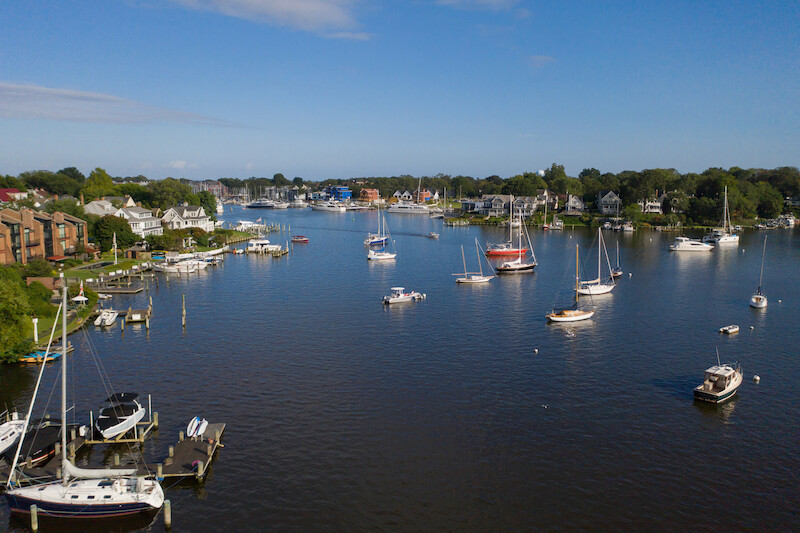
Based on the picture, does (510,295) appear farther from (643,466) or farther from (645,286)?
(643,466)

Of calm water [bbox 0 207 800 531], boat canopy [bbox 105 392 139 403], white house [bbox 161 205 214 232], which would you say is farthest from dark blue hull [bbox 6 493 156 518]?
white house [bbox 161 205 214 232]

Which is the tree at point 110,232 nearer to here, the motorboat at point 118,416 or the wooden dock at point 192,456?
the motorboat at point 118,416

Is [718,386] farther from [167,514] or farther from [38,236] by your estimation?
[38,236]

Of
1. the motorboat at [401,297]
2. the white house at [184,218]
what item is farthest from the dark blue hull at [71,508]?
the white house at [184,218]

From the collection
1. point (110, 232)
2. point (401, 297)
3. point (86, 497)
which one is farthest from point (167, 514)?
point (110, 232)

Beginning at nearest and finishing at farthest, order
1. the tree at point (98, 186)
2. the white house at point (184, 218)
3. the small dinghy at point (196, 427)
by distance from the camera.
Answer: the small dinghy at point (196, 427), the white house at point (184, 218), the tree at point (98, 186)

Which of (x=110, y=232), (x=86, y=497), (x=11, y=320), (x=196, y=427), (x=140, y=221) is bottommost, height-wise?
(x=86, y=497)

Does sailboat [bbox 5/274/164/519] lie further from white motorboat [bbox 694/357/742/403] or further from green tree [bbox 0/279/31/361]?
white motorboat [bbox 694/357/742/403]
